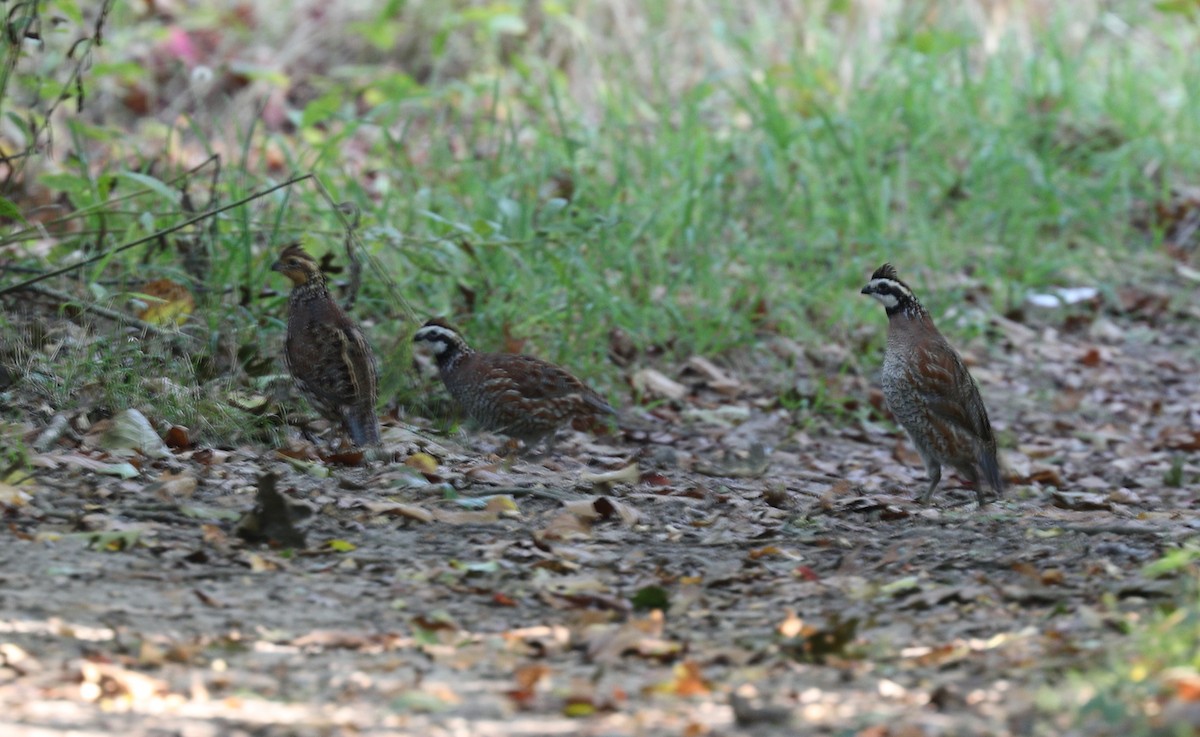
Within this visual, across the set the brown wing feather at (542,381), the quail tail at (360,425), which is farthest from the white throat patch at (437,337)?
the quail tail at (360,425)

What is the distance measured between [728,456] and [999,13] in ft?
24.5

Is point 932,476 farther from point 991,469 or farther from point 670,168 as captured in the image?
point 670,168

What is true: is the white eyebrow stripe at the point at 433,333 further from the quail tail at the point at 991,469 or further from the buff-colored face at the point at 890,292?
the quail tail at the point at 991,469

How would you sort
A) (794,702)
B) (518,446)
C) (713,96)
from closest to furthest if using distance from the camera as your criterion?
1. (794,702)
2. (518,446)
3. (713,96)

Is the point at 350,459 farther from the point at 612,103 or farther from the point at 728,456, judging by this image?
the point at 612,103

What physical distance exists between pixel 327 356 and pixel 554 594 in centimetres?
199

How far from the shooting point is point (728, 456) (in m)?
6.64

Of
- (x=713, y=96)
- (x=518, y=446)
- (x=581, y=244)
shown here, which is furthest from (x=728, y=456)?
(x=713, y=96)

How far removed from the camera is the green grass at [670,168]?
7105 millimetres

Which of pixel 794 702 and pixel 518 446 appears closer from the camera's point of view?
pixel 794 702

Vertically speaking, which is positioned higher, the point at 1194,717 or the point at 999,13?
the point at 999,13

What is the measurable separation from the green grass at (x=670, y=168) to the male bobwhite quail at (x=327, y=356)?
292 mm

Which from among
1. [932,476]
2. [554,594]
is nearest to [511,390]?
[932,476]

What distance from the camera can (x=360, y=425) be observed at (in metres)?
5.74
